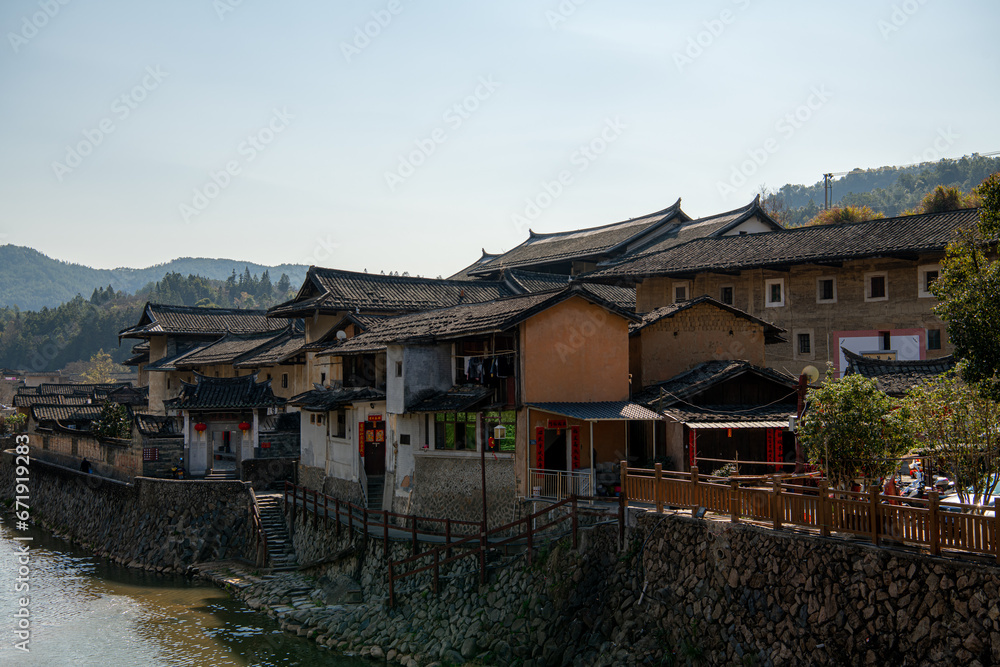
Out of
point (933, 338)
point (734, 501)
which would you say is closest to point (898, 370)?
point (933, 338)

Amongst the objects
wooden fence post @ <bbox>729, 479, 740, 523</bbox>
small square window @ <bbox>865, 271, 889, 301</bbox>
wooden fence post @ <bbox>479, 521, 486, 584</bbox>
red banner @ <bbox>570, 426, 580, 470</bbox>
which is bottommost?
wooden fence post @ <bbox>479, 521, 486, 584</bbox>

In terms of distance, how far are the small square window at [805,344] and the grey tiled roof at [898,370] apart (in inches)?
432

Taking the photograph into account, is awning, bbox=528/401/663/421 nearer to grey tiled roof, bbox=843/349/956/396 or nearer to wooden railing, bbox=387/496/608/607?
wooden railing, bbox=387/496/608/607

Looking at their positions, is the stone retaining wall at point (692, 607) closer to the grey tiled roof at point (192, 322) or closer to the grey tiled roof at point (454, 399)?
the grey tiled roof at point (454, 399)

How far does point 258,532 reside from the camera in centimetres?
3575

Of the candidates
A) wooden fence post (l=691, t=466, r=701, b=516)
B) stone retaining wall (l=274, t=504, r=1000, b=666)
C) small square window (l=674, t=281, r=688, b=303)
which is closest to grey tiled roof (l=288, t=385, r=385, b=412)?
stone retaining wall (l=274, t=504, r=1000, b=666)

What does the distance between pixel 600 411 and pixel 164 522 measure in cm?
2333

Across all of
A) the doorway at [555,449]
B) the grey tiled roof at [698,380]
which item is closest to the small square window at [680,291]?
the grey tiled roof at [698,380]

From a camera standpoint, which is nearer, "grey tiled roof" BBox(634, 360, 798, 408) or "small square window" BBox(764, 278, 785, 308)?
"grey tiled roof" BBox(634, 360, 798, 408)

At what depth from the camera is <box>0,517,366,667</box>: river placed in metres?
26.0

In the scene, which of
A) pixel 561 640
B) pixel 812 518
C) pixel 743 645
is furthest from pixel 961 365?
pixel 561 640

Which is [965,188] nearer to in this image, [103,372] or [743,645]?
[103,372]

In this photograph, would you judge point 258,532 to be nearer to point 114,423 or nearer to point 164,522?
point 164,522

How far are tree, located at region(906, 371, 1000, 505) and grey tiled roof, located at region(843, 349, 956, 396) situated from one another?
10.2 metres
